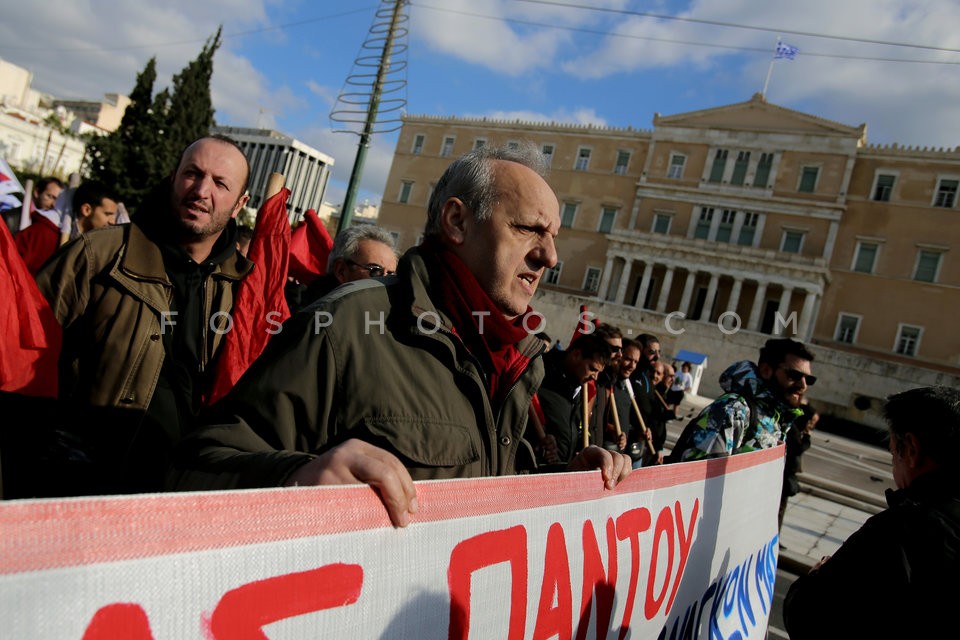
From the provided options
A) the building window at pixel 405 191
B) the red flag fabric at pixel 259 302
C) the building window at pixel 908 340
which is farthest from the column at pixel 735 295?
the red flag fabric at pixel 259 302

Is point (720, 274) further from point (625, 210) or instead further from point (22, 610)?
point (22, 610)

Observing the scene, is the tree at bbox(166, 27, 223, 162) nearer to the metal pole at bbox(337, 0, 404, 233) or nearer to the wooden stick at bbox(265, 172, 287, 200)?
the metal pole at bbox(337, 0, 404, 233)

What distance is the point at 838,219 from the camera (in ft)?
129

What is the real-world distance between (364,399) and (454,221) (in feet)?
2.10

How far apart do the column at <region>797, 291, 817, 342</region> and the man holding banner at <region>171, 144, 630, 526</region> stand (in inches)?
1575

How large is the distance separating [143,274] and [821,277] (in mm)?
41813

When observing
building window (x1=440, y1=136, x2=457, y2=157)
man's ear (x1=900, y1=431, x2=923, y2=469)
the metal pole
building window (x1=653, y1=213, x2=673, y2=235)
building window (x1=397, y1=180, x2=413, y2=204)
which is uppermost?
building window (x1=440, y1=136, x2=457, y2=157)

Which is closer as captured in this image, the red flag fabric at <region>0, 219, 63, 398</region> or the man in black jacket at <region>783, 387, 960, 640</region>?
the man in black jacket at <region>783, 387, 960, 640</region>

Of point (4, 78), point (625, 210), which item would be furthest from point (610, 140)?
point (4, 78)

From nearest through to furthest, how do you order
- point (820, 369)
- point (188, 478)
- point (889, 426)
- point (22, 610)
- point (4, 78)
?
point (22, 610), point (188, 478), point (889, 426), point (820, 369), point (4, 78)

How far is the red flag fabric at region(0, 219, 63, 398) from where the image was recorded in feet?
5.71

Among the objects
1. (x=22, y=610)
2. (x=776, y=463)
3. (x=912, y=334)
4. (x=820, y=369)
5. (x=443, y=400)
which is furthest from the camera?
(x=912, y=334)

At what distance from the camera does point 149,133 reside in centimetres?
3528

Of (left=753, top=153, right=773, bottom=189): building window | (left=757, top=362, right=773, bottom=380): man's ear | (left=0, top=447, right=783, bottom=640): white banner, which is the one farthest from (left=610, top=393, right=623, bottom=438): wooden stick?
(left=753, top=153, right=773, bottom=189): building window
